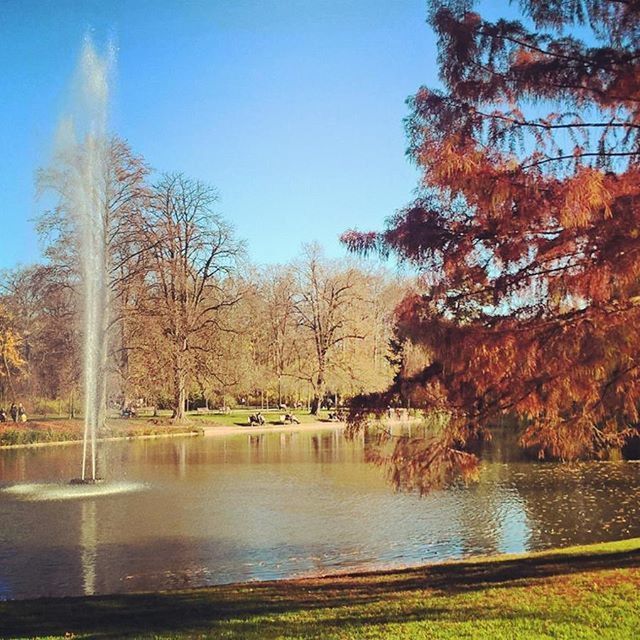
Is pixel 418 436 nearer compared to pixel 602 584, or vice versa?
pixel 602 584

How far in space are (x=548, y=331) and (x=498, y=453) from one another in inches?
800

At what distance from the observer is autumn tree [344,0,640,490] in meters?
6.31

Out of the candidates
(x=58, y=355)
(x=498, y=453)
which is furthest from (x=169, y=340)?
(x=498, y=453)

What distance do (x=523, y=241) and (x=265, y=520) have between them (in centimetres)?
828

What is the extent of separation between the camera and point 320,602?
6.96m

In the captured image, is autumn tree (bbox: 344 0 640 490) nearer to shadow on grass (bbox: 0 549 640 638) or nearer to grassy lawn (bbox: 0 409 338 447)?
shadow on grass (bbox: 0 549 640 638)

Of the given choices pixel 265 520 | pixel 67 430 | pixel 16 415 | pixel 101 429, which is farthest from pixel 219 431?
pixel 265 520

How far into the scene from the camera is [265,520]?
13.3m

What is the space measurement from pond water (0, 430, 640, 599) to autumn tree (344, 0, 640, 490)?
399 cm

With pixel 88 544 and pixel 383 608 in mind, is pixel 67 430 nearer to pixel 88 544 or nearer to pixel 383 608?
pixel 88 544

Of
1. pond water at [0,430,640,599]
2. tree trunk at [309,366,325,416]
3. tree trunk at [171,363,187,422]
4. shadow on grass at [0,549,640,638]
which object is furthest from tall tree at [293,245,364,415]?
shadow on grass at [0,549,640,638]

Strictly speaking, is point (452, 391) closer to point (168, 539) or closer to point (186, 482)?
point (168, 539)

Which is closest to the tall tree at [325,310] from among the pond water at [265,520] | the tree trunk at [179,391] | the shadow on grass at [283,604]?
the tree trunk at [179,391]

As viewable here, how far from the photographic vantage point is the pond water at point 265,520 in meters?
9.98
